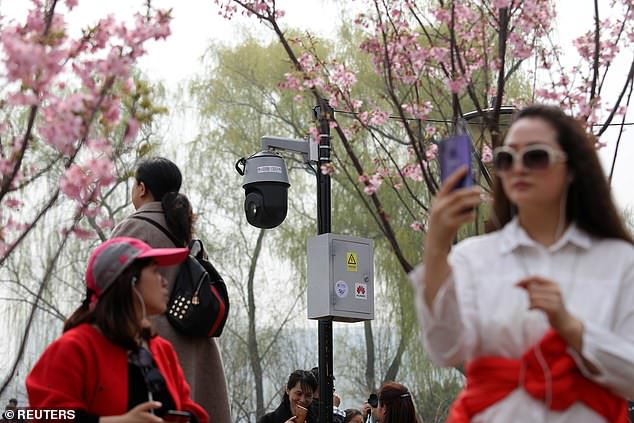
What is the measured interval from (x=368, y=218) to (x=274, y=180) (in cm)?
1669

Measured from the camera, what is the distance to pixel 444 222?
2.65 m

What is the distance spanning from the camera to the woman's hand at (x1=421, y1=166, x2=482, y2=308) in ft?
8.67

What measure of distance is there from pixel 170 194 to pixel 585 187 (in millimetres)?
2707

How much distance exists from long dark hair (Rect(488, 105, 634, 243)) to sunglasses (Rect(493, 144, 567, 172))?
0.09 metres

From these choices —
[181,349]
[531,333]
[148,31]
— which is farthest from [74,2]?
[531,333]

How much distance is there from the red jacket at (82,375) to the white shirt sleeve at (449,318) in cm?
146

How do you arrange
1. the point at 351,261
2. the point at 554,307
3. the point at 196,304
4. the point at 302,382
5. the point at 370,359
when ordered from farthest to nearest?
the point at 370,359 < the point at 351,261 < the point at 302,382 < the point at 196,304 < the point at 554,307

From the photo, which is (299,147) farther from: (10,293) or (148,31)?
(10,293)

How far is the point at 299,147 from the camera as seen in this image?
32.9ft

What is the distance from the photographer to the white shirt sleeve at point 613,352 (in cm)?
265

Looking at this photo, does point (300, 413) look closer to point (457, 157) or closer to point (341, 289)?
point (341, 289)

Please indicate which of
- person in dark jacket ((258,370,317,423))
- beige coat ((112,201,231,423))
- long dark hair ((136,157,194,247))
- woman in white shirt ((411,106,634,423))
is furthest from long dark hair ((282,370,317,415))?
woman in white shirt ((411,106,634,423))

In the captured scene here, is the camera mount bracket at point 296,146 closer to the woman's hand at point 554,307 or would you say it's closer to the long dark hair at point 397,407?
the long dark hair at point 397,407

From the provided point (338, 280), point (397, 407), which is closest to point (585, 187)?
point (397, 407)
